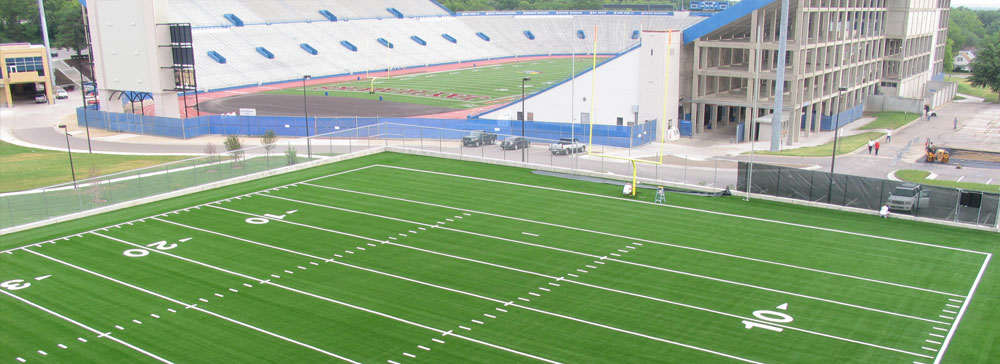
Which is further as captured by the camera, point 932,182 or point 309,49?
point 309,49

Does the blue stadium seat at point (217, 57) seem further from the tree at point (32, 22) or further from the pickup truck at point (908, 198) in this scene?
the pickup truck at point (908, 198)

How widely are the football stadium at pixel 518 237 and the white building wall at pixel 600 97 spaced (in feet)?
0.50

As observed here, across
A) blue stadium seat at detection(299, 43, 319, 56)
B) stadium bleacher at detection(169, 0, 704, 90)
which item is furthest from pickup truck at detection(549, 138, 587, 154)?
blue stadium seat at detection(299, 43, 319, 56)

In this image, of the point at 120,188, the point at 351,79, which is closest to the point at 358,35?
the point at 351,79

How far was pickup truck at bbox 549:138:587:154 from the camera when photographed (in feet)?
154

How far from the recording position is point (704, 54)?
184 ft

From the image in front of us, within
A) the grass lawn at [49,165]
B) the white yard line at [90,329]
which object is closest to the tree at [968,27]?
the grass lawn at [49,165]

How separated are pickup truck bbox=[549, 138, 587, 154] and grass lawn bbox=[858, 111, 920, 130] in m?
27.3

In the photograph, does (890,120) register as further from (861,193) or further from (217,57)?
(217,57)

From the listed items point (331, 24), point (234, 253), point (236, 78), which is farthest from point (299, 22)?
point (234, 253)

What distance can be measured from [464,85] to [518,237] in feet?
189

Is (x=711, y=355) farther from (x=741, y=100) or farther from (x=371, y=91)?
(x=371, y=91)

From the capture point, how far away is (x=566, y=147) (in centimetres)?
4784

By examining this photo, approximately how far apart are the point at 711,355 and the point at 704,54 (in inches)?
1614
